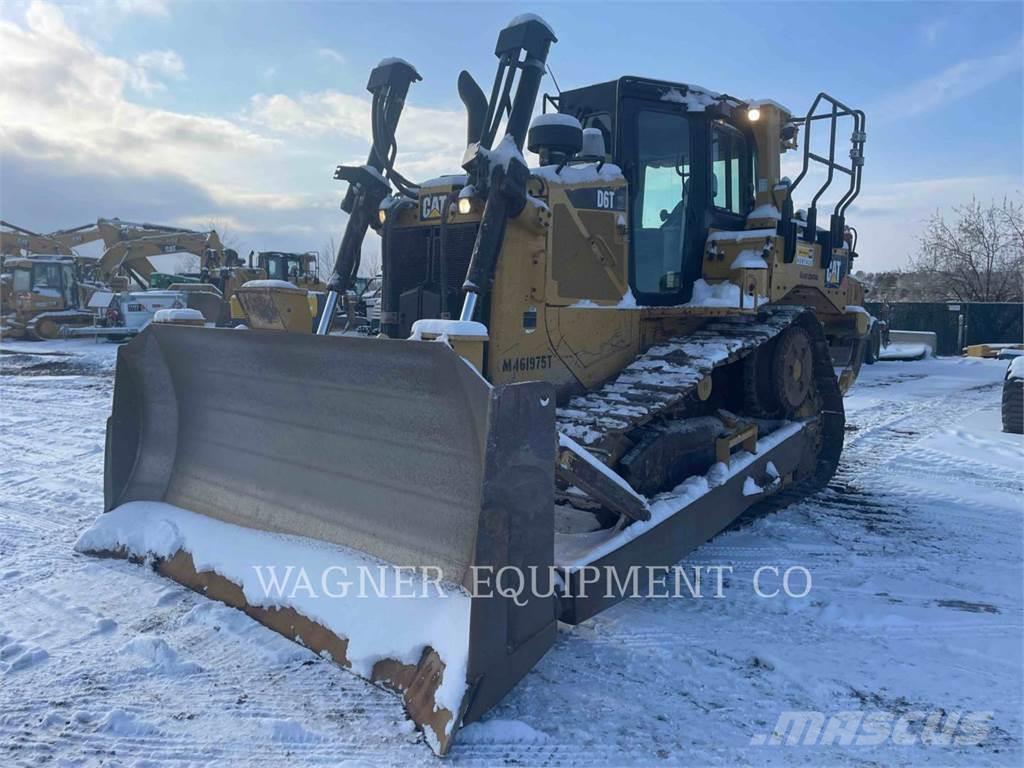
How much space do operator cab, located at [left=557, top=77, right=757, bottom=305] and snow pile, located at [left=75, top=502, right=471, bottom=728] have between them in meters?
2.57

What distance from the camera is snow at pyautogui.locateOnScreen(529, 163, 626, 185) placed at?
4.29 meters

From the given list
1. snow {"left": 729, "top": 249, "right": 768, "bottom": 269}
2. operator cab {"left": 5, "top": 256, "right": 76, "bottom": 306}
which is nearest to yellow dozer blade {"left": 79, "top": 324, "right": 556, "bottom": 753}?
snow {"left": 729, "top": 249, "right": 768, "bottom": 269}

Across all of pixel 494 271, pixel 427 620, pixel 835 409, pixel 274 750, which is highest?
pixel 494 271

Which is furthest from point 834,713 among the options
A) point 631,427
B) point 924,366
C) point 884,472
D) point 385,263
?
point 924,366

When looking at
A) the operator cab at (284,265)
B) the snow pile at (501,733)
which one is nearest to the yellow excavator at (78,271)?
the operator cab at (284,265)

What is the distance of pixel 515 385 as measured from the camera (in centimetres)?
287

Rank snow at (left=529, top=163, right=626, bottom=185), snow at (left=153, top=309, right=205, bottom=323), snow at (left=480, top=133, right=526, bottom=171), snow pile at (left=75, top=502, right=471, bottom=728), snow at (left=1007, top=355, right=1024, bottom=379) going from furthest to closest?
snow at (left=1007, top=355, right=1024, bottom=379) < snow at (left=153, top=309, right=205, bottom=323) < snow at (left=529, top=163, right=626, bottom=185) < snow at (left=480, top=133, right=526, bottom=171) < snow pile at (left=75, top=502, right=471, bottom=728)

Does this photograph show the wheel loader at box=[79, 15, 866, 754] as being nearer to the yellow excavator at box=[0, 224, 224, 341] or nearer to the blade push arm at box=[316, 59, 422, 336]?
the blade push arm at box=[316, 59, 422, 336]

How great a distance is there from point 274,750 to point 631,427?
7.54 feet

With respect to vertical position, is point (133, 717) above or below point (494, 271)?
below

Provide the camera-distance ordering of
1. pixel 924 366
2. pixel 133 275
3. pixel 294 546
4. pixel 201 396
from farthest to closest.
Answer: pixel 133 275 < pixel 924 366 < pixel 201 396 < pixel 294 546

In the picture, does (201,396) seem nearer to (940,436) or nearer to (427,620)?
(427,620)

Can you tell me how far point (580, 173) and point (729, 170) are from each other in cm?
176

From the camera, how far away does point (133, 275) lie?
88.5ft
